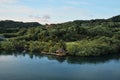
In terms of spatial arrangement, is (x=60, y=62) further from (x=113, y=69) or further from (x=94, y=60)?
(x=113, y=69)

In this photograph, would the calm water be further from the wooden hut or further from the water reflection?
the wooden hut

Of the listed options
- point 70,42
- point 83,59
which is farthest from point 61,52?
point 70,42

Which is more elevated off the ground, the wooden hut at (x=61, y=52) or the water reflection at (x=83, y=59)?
the wooden hut at (x=61, y=52)

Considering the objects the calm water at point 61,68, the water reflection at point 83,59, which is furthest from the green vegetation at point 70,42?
the calm water at point 61,68

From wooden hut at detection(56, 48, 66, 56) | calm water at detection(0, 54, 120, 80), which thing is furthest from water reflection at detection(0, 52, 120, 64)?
wooden hut at detection(56, 48, 66, 56)

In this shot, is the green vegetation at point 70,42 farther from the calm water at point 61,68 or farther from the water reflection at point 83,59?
the calm water at point 61,68

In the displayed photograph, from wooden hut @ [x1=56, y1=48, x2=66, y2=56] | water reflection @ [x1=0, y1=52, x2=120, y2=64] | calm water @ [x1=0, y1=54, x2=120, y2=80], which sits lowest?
calm water @ [x1=0, y1=54, x2=120, y2=80]

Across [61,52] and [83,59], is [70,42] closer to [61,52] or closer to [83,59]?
[61,52]

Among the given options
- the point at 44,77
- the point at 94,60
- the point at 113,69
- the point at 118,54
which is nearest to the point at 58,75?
the point at 44,77
